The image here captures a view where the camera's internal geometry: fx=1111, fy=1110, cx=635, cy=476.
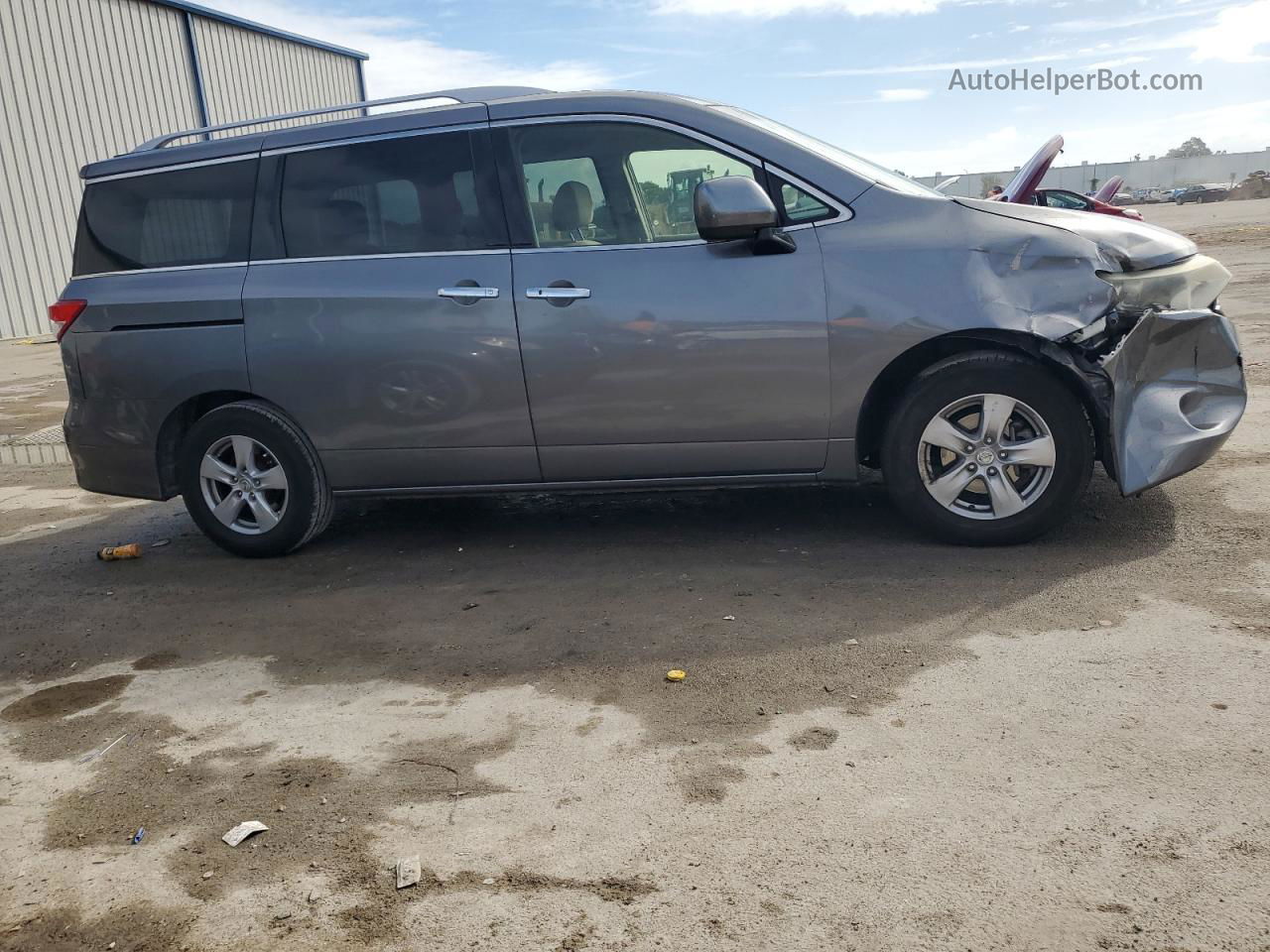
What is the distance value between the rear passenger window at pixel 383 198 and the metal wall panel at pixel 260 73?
16.1m

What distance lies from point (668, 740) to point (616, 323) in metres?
2.01

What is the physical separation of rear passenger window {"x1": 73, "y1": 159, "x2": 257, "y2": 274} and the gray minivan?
0.01 metres

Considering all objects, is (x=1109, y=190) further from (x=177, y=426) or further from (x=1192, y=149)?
(x=1192, y=149)

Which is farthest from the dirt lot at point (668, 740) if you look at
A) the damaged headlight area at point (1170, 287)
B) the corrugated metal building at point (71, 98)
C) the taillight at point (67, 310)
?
the corrugated metal building at point (71, 98)

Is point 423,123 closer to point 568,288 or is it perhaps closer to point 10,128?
point 568,288

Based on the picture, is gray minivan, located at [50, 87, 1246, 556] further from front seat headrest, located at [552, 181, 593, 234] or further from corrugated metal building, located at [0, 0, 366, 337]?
corrugated metal building, located at [0, 0, 366, 337]

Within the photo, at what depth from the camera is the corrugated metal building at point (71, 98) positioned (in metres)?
17.7

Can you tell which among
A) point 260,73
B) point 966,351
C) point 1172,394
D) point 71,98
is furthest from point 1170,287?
point 260,73

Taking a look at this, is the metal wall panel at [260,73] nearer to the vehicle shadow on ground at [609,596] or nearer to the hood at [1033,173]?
the vehicle shadow on ground at [609,596]

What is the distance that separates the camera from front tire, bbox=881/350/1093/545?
4.42 meters

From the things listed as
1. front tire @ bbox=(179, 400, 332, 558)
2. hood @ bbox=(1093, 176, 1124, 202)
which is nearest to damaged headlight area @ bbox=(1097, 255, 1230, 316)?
front tire @ bbox=(179, 400, 332, 558)

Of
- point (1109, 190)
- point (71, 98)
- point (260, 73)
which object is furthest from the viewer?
point (260, 73)

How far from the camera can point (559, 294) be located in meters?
4.63

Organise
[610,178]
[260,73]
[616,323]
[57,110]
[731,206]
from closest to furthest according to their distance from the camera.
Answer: [731,206]
[616,323]
[610,178]
[57,110]
[260,73]
